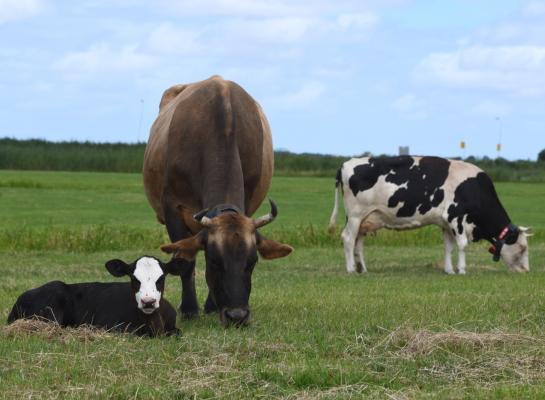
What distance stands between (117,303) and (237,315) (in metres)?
1.13

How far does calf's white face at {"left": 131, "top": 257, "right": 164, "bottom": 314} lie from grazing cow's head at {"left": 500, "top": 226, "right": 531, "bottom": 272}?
1167 centimetres

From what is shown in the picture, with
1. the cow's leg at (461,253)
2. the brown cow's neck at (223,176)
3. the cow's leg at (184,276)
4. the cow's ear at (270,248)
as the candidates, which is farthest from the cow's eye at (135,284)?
the cow's leg at (461,253)

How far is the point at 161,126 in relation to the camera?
12.8 meters

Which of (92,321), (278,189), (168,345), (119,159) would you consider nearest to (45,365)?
(168,345)

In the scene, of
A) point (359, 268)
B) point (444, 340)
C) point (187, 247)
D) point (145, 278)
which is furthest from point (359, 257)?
point (444, 340)

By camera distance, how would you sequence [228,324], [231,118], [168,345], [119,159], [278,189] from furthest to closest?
[119,159] → [278,189] → [231,118] → [228,324] → [168,345]

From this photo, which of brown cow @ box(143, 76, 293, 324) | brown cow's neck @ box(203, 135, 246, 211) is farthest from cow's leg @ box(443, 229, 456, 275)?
brown cow's neck @ box(203, 135, 246, 211)

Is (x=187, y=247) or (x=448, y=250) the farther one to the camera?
(x=448, y=250)

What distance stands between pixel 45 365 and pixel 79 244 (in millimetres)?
14707

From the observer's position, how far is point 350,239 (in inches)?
775

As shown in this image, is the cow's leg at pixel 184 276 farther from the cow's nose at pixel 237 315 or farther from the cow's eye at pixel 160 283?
the cow's eye at pixel 160 283

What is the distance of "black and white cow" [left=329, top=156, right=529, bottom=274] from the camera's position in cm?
1998

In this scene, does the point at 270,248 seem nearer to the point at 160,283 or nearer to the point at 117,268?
the point at 160,283

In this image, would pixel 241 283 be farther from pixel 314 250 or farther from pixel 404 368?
pixel 314 250
